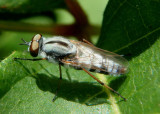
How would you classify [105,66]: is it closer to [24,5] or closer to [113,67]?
[113,67]

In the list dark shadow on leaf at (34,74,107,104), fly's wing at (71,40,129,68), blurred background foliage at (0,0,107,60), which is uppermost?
blurred background foliage at (0,0,107,60)

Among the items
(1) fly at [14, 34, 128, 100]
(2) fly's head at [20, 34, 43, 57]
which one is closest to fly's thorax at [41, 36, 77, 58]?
(1) fly at [14, 34, 128, 100]

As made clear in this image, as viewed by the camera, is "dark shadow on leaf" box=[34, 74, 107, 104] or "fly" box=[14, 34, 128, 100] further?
"fly" box=[14, 34, 128, 100]

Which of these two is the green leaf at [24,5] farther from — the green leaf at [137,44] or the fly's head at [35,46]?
the green leaf at [137,44]

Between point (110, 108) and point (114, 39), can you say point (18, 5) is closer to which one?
point (114, 39)

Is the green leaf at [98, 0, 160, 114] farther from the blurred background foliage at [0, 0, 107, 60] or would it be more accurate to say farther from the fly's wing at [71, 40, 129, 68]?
the blurred background foliage at [0, 0, 107, 60]

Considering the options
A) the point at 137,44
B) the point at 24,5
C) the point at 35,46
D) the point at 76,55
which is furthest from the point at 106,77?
the point at 24,5

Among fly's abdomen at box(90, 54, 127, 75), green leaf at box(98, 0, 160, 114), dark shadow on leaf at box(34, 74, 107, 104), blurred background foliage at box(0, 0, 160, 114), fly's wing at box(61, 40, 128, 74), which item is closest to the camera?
green leaf at box(98, 0, 160, 114)
